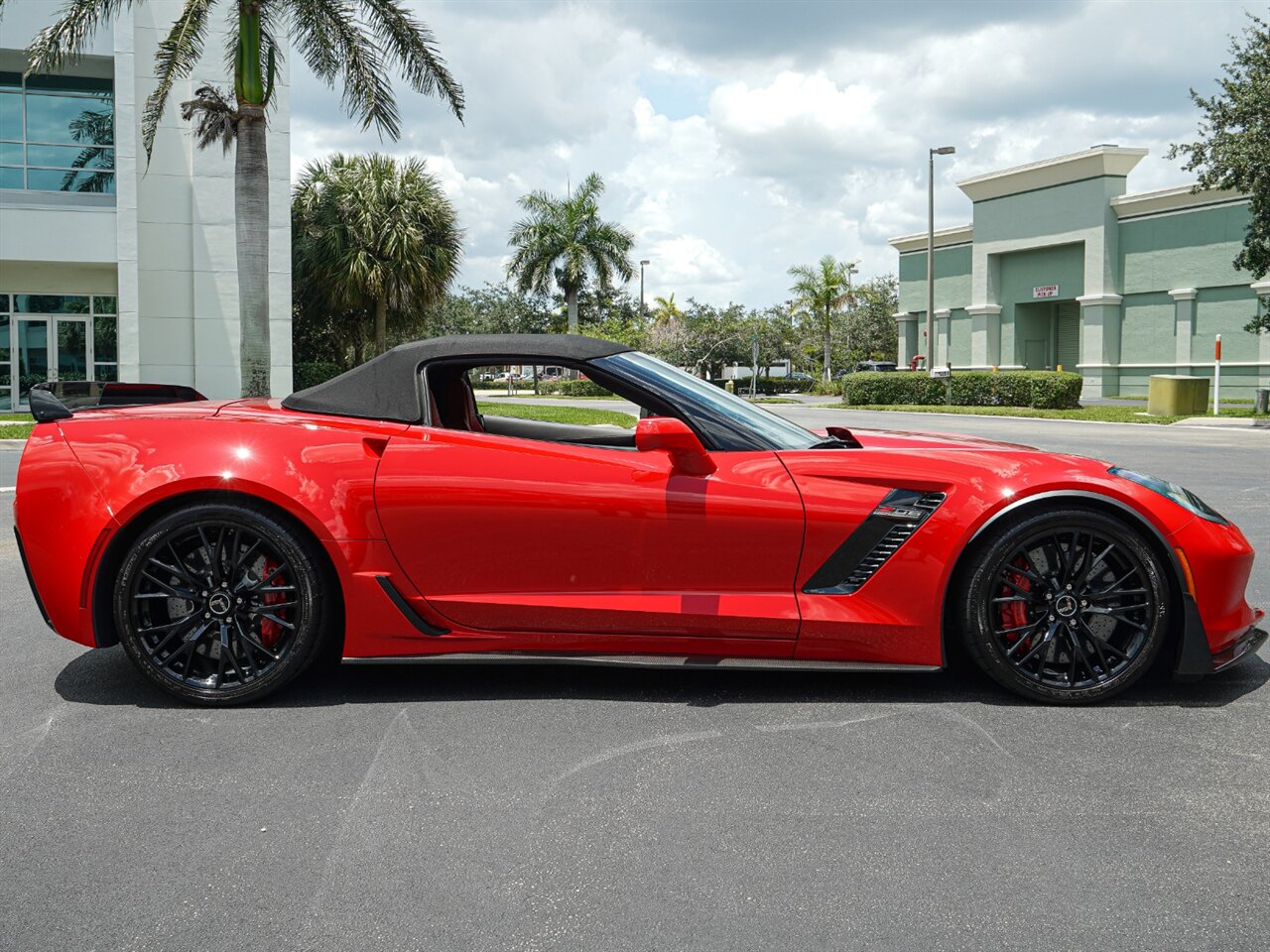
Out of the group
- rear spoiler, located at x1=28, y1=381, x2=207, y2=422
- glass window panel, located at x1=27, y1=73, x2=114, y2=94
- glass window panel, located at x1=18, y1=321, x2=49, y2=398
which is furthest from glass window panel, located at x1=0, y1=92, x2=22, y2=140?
rear spoiler, located at x1=28, y1=381, x2=207, y2=422

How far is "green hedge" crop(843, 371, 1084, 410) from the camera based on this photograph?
108 feet

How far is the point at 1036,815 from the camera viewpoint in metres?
3.22

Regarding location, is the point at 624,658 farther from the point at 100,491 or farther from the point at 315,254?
the point at 315,254

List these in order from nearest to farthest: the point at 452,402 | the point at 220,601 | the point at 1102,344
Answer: the point at 220,601 < the point at 452,402 < the point at 1102,344

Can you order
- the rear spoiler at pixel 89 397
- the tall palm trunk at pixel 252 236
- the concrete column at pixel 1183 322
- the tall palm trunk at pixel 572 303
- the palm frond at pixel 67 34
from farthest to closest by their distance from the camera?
the tall palm trunk at pixel 572 303, the concrete column at pixel 1183 322, the tall palm trunk at pixel 252 236, the palm frond at pixel 67 34, the rear spoiler at pixel 89 397

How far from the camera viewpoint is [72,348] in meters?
28.0

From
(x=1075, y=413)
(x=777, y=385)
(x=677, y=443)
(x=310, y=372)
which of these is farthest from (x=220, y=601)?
(x=777, y=385)

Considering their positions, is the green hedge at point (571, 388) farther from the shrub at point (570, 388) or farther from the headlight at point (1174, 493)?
the headlight at point (1174, 493)

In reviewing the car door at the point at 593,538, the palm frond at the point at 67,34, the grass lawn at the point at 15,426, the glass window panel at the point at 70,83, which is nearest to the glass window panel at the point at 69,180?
the glass window panel at the point at 70,83

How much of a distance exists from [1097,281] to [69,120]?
115 feet

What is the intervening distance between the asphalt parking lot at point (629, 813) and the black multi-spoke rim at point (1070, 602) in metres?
0.17

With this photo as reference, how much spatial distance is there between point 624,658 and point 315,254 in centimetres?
3171

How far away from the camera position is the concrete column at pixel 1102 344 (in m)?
43.4

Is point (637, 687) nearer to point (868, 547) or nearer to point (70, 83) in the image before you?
point (868, 547)
